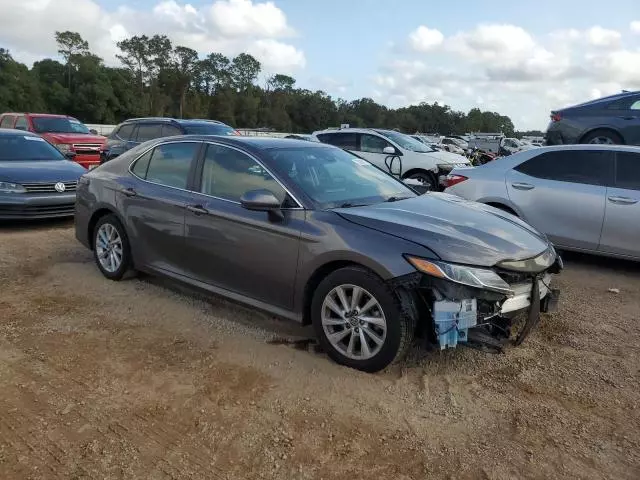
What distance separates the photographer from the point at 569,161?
677 cm

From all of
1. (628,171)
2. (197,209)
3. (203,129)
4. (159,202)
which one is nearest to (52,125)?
(203,129)

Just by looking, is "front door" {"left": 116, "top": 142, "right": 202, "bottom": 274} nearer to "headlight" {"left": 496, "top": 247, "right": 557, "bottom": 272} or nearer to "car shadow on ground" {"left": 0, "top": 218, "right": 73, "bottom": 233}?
"headlight" {"left": 496, "top": 247, "right": 557, "bottom": 272}

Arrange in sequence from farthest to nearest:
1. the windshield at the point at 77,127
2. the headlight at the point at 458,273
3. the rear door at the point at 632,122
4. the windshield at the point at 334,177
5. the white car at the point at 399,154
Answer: the windshield at the point at 77,127 → the white car at the point at 399,154 → the rear door at the point at 632,122 → the windshield at the point at 334,177 → the headlight at the point at 458,273

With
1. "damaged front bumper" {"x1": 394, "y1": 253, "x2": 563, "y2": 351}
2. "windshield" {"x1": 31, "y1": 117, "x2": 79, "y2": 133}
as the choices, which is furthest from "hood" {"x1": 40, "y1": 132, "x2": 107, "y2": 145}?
"damaged front bumper" {"x1": 394, "y1": 253, "x2": 563, "y2": 351}

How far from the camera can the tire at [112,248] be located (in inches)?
217

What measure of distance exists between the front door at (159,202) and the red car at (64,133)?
30.2ft

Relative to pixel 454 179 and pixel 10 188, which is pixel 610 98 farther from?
pixel 10 188

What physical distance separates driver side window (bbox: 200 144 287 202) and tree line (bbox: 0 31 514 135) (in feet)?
215

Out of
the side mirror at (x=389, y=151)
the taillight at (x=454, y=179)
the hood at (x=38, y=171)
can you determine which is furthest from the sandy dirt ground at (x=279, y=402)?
the side mirror at (x=389, y=151)

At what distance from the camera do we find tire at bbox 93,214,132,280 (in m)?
5.50

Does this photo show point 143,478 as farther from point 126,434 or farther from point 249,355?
point 249,355

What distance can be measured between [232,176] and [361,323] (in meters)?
1.72

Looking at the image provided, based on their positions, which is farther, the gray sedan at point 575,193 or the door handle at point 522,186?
the door handle at point 522,186

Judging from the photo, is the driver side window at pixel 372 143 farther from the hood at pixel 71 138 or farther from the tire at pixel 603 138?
the hood at pixel 71 138
